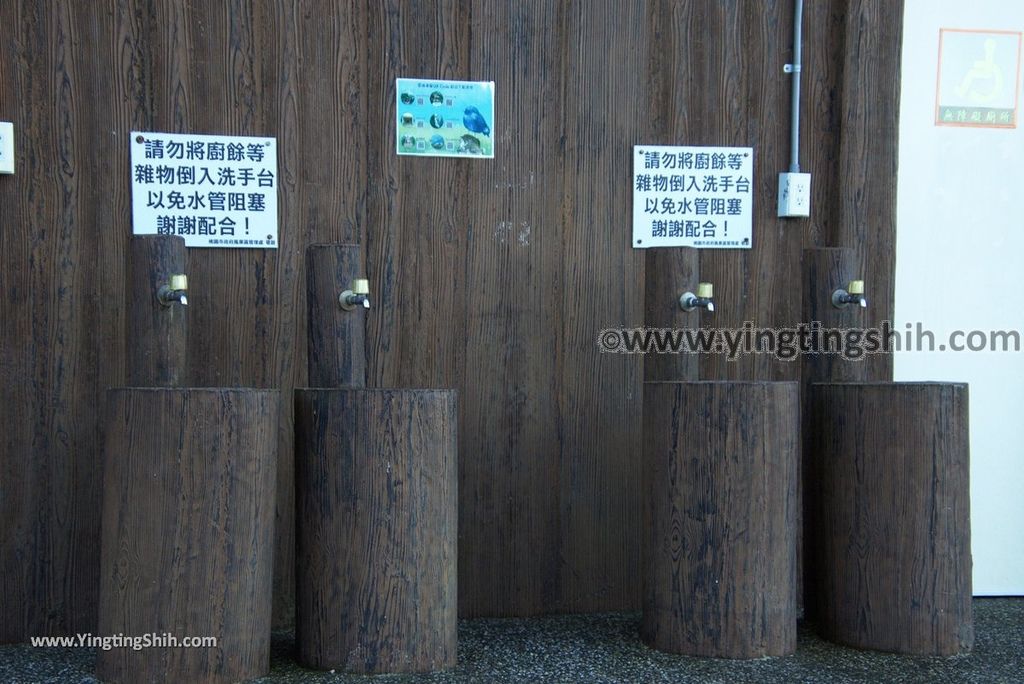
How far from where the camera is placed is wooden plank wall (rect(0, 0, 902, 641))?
3158 mm

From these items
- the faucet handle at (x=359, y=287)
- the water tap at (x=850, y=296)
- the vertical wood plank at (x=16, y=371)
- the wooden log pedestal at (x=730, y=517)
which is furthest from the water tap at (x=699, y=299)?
the vertical wood plank at (x=16, y=371)

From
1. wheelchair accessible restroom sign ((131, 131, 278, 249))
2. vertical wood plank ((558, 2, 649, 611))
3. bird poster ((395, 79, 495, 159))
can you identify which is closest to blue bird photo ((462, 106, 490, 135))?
bird poster ((395, 79, 495, 159))

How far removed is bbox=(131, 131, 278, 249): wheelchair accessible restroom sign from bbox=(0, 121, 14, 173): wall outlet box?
0.34 metres

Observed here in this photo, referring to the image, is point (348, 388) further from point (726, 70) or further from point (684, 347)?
point (726, 70)

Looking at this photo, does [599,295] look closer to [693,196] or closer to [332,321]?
[693,196]

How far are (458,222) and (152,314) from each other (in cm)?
104

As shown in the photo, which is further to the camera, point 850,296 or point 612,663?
point 850,296

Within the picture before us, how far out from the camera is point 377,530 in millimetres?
2693

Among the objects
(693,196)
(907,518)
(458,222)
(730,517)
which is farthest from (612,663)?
(693,196)

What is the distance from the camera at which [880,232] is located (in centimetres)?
359

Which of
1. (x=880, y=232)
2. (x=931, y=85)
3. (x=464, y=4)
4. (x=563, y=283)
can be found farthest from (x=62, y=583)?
(x=931, y=85)

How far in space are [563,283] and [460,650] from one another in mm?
1206

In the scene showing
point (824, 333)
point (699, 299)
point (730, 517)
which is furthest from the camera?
point (824, 333)

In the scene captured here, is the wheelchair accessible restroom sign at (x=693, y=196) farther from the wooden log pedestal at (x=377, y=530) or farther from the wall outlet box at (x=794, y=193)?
the wooden log pedestal at (x=377, y=530)
